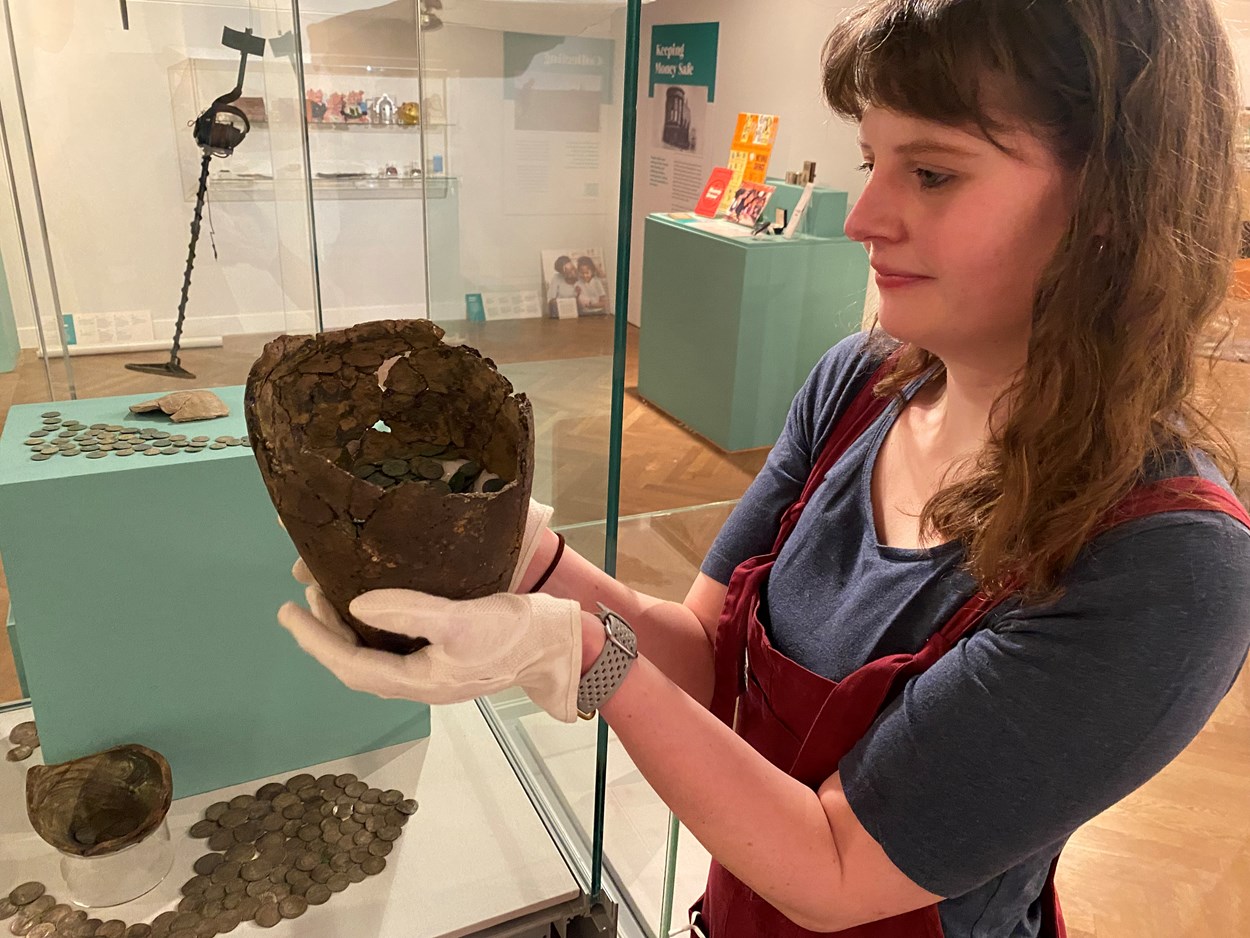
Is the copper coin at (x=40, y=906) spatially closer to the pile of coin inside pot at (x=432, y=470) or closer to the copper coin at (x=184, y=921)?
the copper coin at (x=184, y=921)

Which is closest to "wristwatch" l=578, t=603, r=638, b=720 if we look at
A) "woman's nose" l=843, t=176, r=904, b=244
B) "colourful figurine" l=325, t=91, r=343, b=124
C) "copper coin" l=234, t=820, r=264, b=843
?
"woman's nose" l=843, t=176, r=904, b=244

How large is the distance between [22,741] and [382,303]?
2.10 metres

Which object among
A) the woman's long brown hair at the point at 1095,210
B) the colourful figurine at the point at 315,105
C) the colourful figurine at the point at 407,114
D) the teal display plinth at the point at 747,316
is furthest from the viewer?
the teal display plinth at the point at 747,316

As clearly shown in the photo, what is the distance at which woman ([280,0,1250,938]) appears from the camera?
2.46 ft

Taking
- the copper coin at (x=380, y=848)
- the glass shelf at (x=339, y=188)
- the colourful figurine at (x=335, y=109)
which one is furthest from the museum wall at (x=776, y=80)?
the copper coin at (x=380, y=848)

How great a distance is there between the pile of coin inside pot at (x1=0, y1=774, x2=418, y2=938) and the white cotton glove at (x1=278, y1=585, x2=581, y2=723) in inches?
25.3

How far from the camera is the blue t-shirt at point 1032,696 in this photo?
743 mm

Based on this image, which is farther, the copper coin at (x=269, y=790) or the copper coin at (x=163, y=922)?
the copper coin at (x=269, y=790)

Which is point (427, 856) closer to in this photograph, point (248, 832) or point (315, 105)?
point (248, 832)

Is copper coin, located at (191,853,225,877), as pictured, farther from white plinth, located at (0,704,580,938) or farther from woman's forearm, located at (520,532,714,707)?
woman's forearm, located at (520,532,714,707)

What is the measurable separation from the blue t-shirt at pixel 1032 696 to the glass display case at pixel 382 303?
18.3 inches

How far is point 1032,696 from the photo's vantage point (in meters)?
0.77

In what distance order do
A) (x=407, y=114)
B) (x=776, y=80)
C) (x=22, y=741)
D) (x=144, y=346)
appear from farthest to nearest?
(x=776, y=80) < (x=407, y=114) < (x=144, y=346) < (x=22, y=741)

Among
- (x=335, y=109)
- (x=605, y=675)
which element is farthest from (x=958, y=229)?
(x=335, y=109)
